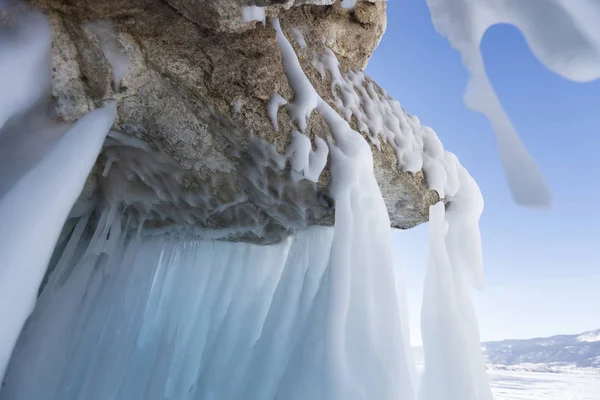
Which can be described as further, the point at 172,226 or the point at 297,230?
the point at 172,226

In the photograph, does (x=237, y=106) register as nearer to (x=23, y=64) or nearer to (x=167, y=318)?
(x=23, y=64)

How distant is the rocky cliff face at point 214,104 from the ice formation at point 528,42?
0.69m

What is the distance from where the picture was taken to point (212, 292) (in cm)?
381

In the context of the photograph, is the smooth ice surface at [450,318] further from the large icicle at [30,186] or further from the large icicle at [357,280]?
the large icicle at [30,186]

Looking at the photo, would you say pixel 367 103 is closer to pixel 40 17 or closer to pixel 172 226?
pixel 172 226

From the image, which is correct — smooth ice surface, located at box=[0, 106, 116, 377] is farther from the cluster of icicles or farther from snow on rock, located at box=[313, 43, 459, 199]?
snow on rock, located at box=[313, 43, 459, 199]

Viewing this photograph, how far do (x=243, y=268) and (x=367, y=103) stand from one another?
1645mm

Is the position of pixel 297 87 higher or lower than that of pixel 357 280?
higher

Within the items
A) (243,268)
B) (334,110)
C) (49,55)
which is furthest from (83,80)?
(243,268)

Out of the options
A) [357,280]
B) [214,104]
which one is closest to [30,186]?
[214,104]

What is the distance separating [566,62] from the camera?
1829 millimetres

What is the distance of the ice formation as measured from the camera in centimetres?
174

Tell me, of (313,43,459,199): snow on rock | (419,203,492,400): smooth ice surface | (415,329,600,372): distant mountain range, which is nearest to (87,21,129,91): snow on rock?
(313,43,459,199): snow on rock

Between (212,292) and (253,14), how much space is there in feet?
7.76
